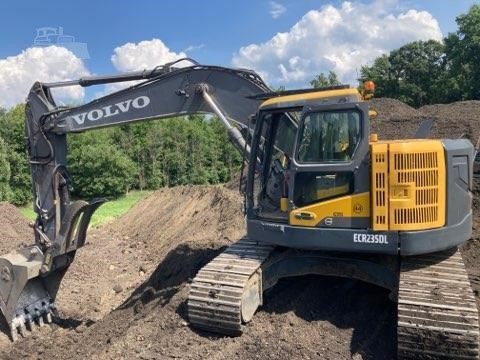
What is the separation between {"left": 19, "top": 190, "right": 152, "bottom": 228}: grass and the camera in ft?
59.2

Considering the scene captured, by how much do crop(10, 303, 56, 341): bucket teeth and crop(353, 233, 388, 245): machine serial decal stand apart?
4.78 meters

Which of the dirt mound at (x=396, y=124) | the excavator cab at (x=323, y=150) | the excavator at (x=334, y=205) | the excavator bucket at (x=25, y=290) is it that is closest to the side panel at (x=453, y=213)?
the excavator at (x=334, y=205)

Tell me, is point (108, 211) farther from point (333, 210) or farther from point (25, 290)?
point (333, 210)

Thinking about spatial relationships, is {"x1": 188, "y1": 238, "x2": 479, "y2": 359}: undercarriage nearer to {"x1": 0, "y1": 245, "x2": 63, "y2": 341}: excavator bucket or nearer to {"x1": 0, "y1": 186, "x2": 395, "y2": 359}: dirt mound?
{"x1": 0, "y1": 186, "x2": 395, "y2": 359}: dirt mound

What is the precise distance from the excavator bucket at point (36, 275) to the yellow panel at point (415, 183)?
13.2 feet

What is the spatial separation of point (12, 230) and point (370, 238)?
37.0ft

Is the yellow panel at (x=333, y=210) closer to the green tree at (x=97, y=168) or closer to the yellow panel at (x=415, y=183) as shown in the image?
the yellow panel at (x=415, y=183)

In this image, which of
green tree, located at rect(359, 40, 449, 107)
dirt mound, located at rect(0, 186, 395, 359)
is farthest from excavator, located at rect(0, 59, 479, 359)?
green tree, located at rect(359, 40, 449, 107)

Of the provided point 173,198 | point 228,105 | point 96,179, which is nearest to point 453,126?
point 173,198

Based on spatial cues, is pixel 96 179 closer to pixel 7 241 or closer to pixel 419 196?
pixel 7 241

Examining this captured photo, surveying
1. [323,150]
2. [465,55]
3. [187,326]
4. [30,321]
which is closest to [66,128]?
[30,321]

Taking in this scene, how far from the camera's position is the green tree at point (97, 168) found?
27.0 meters

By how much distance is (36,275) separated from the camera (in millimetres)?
6863

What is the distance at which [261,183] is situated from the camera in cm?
593
